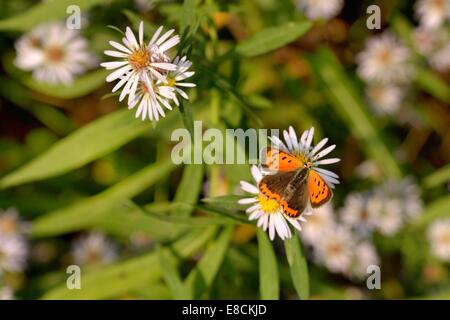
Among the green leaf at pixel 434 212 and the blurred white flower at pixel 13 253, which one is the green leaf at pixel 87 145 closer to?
the blurred white flower at pixel 13 253

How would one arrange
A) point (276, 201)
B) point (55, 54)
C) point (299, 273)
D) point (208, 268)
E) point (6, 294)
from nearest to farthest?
point (276, 201)
point (299, 273)
point (208, 268)
point (6, 294)
point (55, 54)

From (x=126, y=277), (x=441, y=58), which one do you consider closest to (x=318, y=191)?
(x=126, y=277)

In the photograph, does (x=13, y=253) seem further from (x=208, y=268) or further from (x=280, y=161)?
(x=280, y=161)

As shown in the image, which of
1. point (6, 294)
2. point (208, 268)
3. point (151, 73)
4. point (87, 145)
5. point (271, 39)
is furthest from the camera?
point (6, 294)

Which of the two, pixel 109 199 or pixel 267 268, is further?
pixel 109 199

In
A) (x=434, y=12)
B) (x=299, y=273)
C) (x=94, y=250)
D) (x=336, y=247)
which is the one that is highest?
(x=434, y=12)

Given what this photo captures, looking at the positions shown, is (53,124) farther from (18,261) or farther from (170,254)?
(170,254)

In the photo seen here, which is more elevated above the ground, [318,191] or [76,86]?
[76,86]
